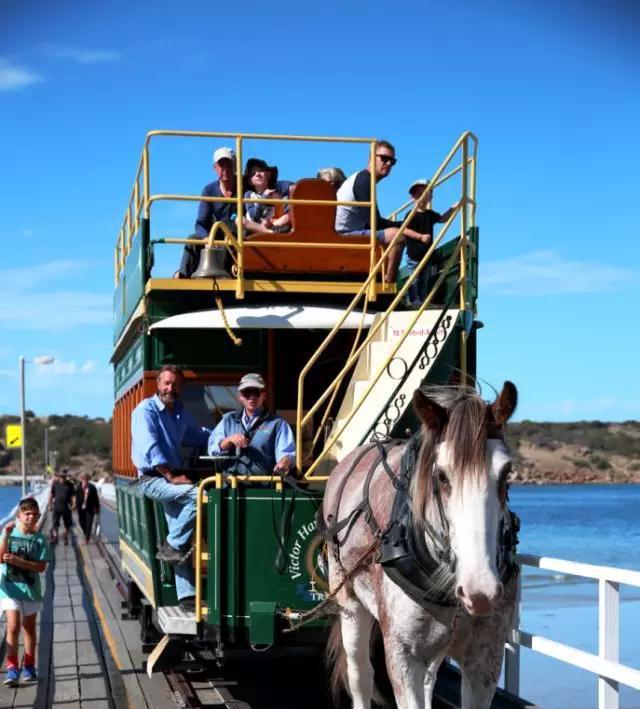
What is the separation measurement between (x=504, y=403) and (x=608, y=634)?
2.07 m

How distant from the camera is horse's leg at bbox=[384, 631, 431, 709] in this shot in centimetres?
607

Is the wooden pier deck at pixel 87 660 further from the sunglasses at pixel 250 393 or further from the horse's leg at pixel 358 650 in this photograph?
the sunglasses at pixel 250 393

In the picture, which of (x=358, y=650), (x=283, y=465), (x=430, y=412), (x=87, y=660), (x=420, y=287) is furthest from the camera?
(x=87, y=660)

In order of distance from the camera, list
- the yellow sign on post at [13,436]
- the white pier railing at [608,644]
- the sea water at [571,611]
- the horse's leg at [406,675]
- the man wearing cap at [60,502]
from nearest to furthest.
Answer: the horse's leg at [406,675] → the white pier railing at [608,644] → the sea water at [571,611] → the man wearing cap at [60,502] → the yellow sign on post at [13,436]

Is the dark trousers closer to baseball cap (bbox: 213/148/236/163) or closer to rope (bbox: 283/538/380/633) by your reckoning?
baseball cap (bbox: 213/148/236/163)

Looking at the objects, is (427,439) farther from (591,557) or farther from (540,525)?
(540,525)

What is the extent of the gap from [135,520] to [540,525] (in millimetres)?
47459

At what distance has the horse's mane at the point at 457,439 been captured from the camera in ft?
18.1

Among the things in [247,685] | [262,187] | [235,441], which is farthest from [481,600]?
[262,187]

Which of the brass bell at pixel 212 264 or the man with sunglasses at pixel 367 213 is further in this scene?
the man with sunglasses at pixel 367 213

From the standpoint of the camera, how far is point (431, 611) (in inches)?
238

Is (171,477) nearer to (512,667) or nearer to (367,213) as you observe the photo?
(512,667)

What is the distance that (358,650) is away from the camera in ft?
25.0

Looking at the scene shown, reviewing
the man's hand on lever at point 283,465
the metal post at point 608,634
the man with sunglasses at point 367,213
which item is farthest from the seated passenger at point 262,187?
the metal post at point 608,634
